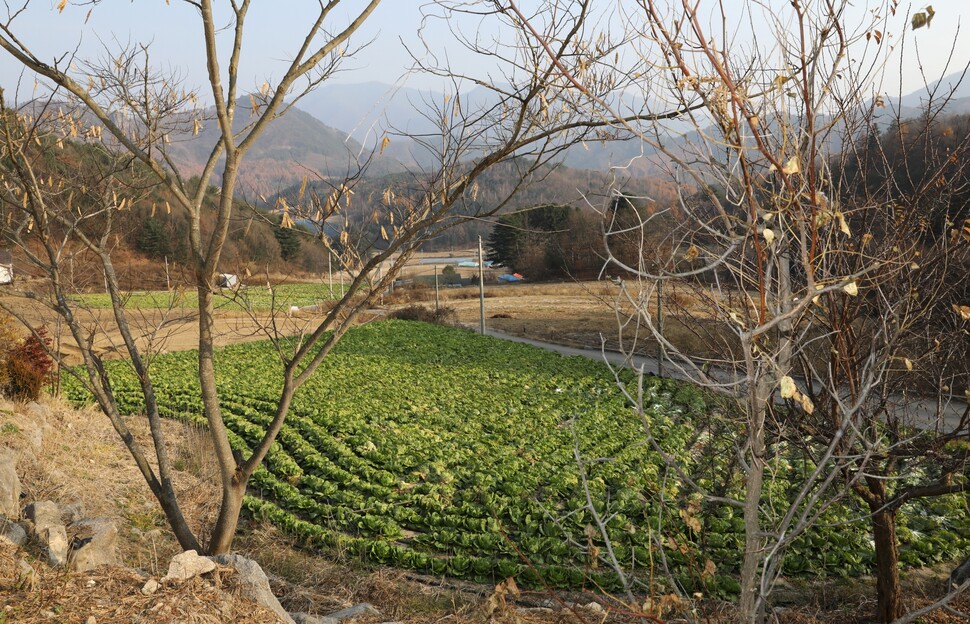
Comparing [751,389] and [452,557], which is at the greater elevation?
[751,389]

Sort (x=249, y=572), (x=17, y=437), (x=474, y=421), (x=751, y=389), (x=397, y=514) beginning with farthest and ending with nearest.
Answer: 1. (x=474, y=421)
2. (x=17, y=437)
3. (x=397, y=514)
4. (x=249, y=572)
5. (x=751, y=389)

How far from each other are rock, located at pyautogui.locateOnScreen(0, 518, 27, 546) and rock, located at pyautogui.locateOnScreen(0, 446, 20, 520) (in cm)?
90

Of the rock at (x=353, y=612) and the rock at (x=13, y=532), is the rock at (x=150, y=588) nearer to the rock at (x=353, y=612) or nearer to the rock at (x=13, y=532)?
the rock at (x=13, y=532)

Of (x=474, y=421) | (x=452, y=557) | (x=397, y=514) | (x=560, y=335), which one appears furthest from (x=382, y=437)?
(x=560, y=335)

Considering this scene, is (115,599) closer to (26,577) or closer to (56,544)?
(26,577)

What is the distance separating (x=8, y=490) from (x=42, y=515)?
1.08 m

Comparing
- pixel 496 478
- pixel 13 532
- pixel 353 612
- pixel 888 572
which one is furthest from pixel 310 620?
pixel 496 478

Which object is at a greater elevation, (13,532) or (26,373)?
(26,373)

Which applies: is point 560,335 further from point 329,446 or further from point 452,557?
point 452,557

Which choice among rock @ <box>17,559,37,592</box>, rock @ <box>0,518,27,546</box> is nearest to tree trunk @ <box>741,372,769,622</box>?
rock @ <box>17,559,37,592</box>

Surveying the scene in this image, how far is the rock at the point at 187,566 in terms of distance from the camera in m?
3.93

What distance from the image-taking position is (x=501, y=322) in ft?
105

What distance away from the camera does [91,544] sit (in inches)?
181

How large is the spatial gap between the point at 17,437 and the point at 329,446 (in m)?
3.63
